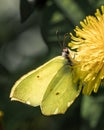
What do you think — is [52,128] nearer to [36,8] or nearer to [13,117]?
[13,117]

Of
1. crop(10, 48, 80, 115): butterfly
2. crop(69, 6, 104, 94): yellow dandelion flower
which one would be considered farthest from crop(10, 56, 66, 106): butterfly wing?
crop(69, 6, 104, 94): yellow dandelion flower

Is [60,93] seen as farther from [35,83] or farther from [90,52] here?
[90,52]

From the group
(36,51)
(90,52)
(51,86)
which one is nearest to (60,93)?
(51,86)

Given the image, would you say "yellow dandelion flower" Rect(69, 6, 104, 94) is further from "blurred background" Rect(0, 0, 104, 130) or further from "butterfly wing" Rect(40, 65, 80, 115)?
"blurred background" Rect(0, 0, 104, 130)

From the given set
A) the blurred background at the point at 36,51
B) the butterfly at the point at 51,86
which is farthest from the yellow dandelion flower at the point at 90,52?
the blurred background at the point at 36,51

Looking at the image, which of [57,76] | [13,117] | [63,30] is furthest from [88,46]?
[13,117]

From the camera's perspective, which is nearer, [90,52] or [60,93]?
[90,52]
